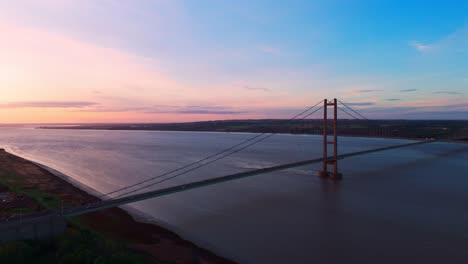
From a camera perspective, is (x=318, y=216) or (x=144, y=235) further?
(x=318, y=216)

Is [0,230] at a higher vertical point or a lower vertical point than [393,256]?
higher

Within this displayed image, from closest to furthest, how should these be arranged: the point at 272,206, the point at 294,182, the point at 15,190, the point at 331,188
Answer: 1. the point at 272,206
2. the point at 15,190
3. the point at 331,188
4. the point at 294,182

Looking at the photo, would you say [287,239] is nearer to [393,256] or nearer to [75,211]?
[393,256]

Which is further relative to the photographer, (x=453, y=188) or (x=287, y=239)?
(x=453, y=188)

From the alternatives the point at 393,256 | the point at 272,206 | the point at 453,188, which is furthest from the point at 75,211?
the point at 453,188

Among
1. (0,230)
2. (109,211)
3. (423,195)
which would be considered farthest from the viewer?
(423,195)

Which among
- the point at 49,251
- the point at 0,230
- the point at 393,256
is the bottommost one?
the point at 393,256

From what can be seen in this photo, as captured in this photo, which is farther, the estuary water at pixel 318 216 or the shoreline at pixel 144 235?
the estuary water at pixel 318 216

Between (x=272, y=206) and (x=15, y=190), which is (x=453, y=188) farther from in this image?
(x=15, y=190)

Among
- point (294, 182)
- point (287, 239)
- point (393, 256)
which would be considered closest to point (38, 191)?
point (287, 239)

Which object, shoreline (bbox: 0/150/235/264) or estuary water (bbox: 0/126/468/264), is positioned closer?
shoreline (bbox: 0/150/235/264)
